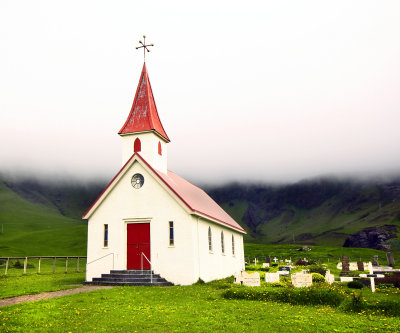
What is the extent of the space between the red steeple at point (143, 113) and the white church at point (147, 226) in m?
0.16

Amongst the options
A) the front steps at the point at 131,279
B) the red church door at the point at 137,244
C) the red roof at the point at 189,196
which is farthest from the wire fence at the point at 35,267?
the red roof at the point at 189,196

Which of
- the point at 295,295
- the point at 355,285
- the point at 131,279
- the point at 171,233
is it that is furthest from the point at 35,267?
the point at 295,295

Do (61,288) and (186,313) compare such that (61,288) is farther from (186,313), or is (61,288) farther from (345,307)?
(345,307)

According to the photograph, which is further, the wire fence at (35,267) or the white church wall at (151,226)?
the wire fence at (35,267)

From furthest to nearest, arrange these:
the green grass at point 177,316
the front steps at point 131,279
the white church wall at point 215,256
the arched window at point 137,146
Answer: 1. the arched window at point 137,146
2. the white church wall at point 215,256
3. the front steps at point 131,279
4. the green grass at point 177,316

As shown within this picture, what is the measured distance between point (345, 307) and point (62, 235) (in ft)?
309

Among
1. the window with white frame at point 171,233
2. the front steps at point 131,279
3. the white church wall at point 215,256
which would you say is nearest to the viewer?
the front steps at point 131,279

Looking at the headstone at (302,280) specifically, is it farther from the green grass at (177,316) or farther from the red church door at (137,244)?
the red church door at (137,244)

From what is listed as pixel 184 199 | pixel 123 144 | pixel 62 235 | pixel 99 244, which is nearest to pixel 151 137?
pixel 123 144

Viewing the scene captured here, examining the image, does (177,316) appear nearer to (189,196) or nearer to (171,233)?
(171,233)

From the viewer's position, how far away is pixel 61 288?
1852cm

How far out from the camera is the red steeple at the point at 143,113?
83.6 feet

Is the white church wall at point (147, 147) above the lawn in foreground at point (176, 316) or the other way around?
above

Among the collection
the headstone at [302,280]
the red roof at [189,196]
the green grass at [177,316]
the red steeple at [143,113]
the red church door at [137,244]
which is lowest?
the green grass at [177,316]
